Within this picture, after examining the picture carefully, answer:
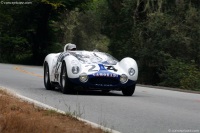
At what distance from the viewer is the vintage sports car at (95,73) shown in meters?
14.5

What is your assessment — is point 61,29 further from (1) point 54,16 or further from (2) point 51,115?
(2) point 51,115

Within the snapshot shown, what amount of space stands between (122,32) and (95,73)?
28.2 meters

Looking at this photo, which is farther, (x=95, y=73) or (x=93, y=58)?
(x=93, y=58)

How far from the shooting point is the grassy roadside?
7.52m

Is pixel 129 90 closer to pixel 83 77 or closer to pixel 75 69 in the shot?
pixel 83 77

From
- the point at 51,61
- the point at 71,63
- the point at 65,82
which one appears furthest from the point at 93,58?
the point at 51,61

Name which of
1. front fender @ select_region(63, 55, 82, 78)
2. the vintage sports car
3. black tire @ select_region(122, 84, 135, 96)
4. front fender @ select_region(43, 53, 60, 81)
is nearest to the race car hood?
the vintage sports car

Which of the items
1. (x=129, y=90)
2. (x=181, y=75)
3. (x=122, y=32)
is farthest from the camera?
(x=122, y=32)

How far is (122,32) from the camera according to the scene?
42469 millimetres

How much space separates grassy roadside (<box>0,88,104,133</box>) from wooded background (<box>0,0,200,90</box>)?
17.6 meters

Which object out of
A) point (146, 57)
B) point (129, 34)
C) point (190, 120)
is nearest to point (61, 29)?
point (129, 34)

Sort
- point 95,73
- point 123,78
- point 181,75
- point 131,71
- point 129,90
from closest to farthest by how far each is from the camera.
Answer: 1. point 95,73
2. point 123,78
3. point 131,71
4. point 129,90
5. point 181,75

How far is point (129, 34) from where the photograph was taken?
40.7 metres

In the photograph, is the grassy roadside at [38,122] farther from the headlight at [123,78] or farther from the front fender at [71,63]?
the headlight at [123,78]
